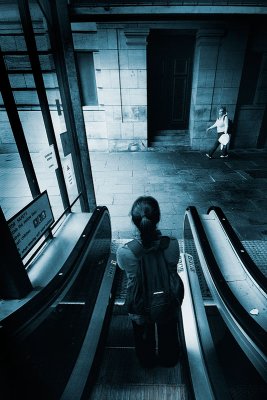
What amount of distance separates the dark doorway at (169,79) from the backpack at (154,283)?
8.62m

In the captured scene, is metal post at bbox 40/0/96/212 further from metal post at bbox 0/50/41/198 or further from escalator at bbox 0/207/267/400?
escalator at bbox 0/207/267/400

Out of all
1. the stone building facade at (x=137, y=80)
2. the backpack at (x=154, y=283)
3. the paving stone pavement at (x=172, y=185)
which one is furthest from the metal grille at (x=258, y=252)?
the stone building facade at (x=137, y=80)

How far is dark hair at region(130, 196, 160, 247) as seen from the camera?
1688mm

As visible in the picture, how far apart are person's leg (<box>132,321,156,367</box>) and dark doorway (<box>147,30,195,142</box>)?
8.56 m

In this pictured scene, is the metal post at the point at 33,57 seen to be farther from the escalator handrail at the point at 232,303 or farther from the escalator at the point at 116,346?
the escalator handrail at the point at 232,303

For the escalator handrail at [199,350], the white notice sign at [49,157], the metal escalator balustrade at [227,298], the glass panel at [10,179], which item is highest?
the white notice sign at [49,157]

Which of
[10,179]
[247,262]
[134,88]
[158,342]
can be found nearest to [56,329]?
[158,342]

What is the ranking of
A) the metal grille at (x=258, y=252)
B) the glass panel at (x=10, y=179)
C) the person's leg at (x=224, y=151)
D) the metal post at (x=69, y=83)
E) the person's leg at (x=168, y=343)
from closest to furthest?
1. the person's leg at (x=168, y=343)
2. the metal post at (x=69, y=83)
3. the metal grille at (x=258, y=252)
4. the glass panel at (x=10, y=179)
5. the person's leg at (x=224, y=151)

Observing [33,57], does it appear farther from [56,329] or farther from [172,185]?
[172,185]

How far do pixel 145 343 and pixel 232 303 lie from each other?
0.87 m

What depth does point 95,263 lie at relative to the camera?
13.1 ft

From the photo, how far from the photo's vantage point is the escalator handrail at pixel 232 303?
1.68 m

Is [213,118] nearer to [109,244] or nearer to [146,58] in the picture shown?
[146,58]

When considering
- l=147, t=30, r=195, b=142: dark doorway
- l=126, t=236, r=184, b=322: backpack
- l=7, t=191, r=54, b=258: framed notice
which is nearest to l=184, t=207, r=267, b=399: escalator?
l=126, t=236, r=184, b=322: backpack
